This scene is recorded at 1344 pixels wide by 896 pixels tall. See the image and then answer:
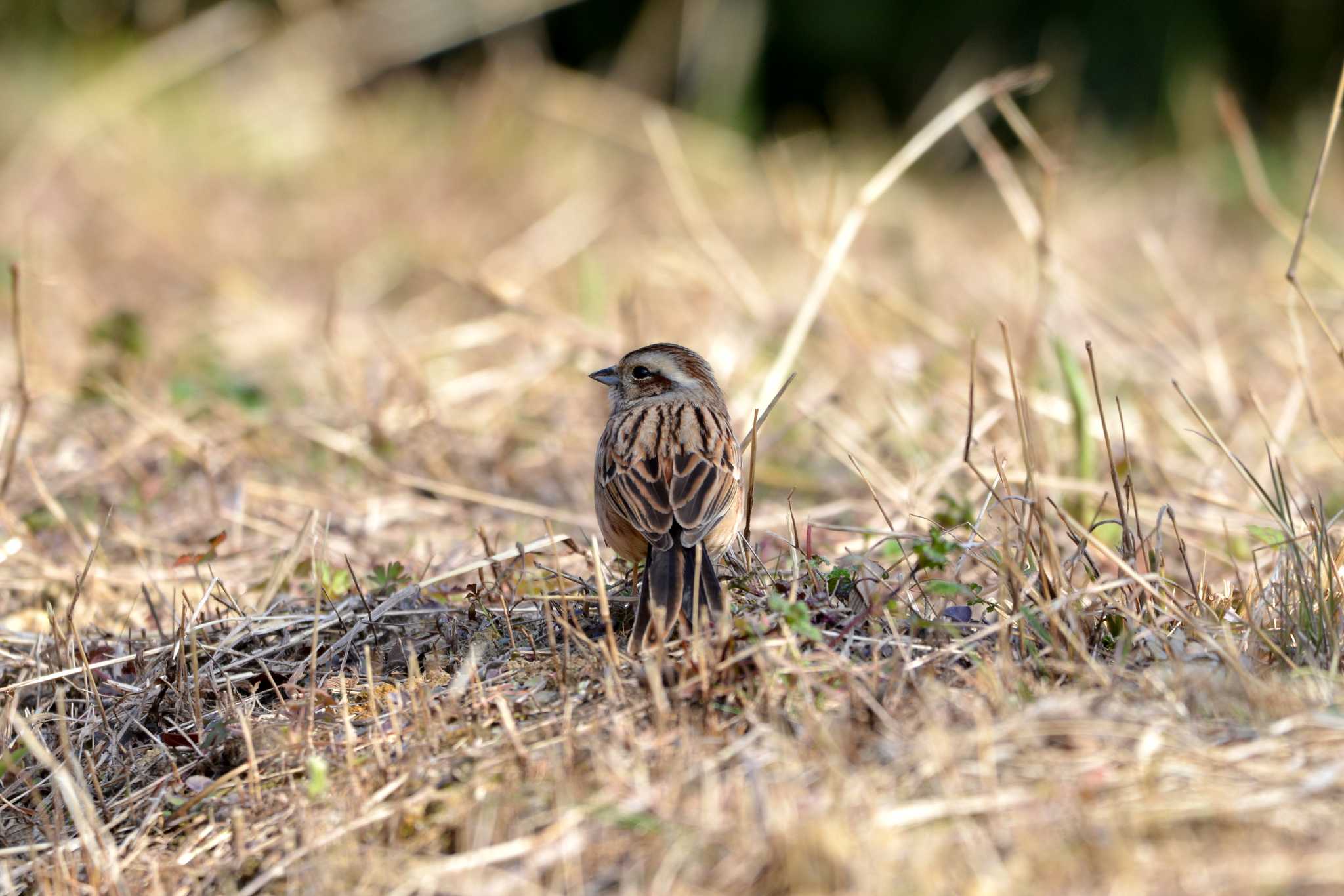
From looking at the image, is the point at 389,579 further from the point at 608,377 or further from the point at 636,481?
the point at 608,377

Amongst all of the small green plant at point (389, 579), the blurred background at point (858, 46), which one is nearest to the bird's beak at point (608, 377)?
the small green plant at point (389, 579)

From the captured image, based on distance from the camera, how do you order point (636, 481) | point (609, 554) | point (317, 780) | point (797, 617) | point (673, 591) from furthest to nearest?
point (609, 554) < point (636, 481) < point (673, 591) < point (797, 617) < point (317, 780)

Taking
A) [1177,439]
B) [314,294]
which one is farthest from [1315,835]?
[314,294]

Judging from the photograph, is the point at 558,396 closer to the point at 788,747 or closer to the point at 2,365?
the point at 2,365

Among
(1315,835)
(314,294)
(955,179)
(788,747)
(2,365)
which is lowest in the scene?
(1315,835)

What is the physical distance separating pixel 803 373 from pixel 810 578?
317 cm

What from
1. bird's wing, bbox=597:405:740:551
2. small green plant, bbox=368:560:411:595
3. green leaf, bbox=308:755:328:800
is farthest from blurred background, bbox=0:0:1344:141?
green leaf, bbox=308:755:328:800

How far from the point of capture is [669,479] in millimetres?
3809

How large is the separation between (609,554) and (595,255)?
172 inches

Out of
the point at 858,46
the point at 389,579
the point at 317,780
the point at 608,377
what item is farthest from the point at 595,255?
the point at 317,780

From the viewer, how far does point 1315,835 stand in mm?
2033

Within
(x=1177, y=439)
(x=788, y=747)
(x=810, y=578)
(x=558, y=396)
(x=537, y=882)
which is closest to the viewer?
(x=537, y=882)

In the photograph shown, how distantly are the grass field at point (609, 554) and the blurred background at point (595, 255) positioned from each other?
0.16ft

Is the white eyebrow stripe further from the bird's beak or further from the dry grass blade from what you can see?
the dry grass blade
